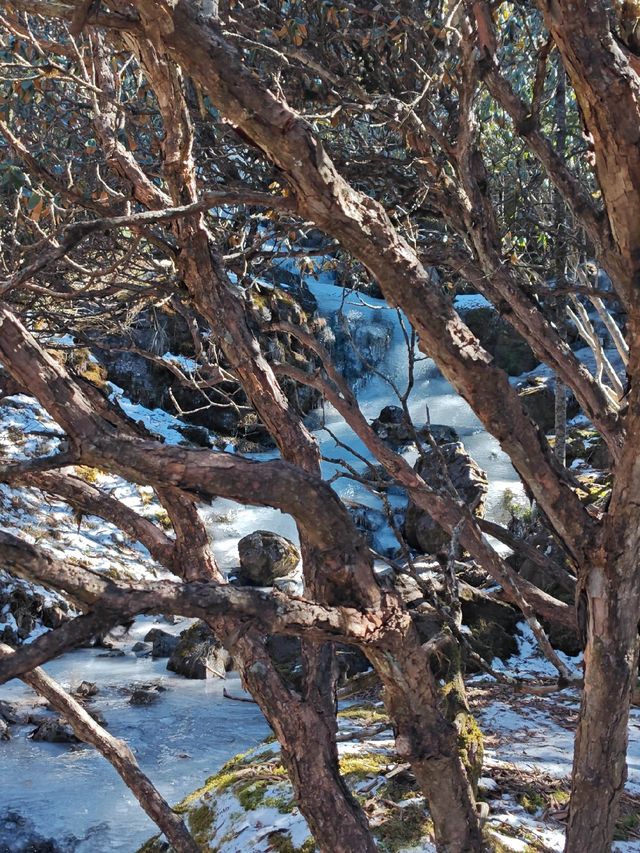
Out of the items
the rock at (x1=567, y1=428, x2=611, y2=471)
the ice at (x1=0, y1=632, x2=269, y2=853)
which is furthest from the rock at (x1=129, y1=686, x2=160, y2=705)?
the rock at (x1=567, y1=428, x2=611, y2=471)

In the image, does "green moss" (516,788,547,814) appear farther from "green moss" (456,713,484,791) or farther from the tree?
the tree

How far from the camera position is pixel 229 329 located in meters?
3.09

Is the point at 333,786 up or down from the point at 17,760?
up

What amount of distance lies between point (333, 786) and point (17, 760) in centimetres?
558

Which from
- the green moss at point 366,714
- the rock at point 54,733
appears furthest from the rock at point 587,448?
the rock at point 54,733

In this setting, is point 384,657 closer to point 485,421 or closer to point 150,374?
point 485,421

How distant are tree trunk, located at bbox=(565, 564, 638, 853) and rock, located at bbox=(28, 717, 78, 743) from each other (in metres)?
6.25

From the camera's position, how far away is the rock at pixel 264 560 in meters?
11.7

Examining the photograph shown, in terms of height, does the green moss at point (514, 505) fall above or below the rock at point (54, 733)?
above

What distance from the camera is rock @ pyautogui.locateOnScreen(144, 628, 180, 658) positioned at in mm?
10008

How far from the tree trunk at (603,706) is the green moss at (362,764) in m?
2.03

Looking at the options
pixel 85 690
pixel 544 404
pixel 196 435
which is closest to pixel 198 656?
pixel 85 690

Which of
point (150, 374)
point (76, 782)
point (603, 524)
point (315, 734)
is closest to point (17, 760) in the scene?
point (76, 782)

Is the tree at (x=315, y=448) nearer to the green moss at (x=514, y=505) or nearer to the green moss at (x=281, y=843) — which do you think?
the green moss at (x=281, y=843)
